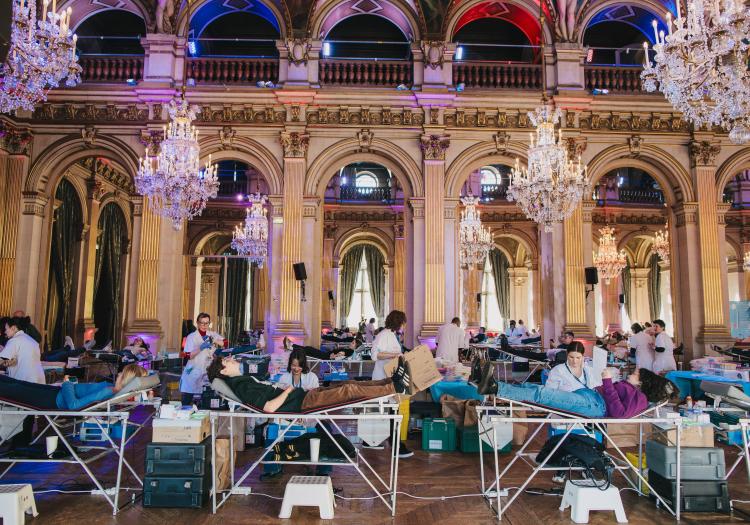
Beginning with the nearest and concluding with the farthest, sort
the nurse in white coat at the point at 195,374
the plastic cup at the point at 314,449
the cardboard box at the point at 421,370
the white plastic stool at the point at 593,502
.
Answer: the white plastic stool at the point at 593,502 → the plastic cup at the point at 314,449 → the cardboard box at the point at 421,370 → the nurse in white coat at the point at 195,374

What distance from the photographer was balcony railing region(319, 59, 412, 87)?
12.3m

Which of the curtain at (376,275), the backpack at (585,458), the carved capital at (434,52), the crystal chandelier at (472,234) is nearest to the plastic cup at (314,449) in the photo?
the backpack at (585,458)

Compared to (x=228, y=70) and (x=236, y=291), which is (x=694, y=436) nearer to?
(x=228, y=70)

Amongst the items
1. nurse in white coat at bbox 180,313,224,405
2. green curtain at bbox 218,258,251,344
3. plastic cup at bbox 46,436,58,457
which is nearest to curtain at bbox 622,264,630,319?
green curtain at bbox 218,258,251,344

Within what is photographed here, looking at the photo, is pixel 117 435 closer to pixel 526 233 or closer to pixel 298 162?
pixel 298 162

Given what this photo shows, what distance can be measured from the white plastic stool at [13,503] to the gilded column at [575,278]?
10348mm

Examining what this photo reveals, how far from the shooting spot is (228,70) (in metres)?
12.3

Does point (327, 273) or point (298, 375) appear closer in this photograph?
point (298, 375)

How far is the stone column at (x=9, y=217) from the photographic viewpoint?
37.3 feet

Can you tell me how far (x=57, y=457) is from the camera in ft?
14.6

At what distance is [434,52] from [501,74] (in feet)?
5.44

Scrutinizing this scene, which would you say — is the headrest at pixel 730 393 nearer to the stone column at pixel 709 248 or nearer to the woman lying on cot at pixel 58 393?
the woman lying on cot at pixel 58 393

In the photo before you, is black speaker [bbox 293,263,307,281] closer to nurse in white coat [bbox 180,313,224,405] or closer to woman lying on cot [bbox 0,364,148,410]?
nurse in white coat [bbox 180,313,224,405]

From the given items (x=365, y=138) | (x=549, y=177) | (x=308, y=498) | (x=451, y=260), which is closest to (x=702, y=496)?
(x=308, y=498)
